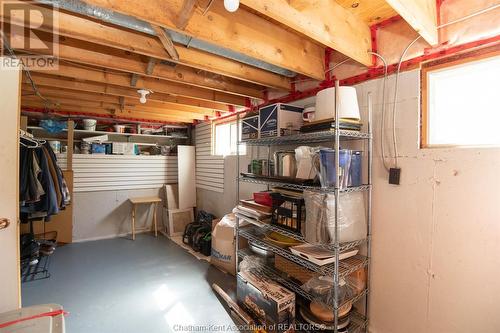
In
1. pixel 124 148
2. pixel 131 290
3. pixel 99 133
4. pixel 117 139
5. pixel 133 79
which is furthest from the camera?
pixel 117 139

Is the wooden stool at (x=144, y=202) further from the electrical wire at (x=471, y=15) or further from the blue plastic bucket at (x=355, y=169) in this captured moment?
the electrical wire at (x=471, y=15)

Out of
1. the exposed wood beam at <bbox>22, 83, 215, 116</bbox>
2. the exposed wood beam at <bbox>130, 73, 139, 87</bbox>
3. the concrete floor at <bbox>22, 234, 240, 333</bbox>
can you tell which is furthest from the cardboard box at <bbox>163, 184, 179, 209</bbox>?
the exposed wood beam at <bbox>130, 73, 139, 87</bbox>

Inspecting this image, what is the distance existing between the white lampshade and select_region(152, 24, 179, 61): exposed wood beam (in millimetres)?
1110

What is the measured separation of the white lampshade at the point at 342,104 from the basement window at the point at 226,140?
1.79 meters

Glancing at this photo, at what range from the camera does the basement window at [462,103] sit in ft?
4.59

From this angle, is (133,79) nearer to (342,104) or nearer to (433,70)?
(342,104)

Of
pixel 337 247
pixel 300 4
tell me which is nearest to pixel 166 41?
pixel 300 4

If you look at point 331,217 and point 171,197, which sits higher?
point 331,217

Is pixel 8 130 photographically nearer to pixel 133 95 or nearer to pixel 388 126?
pixel 133 95

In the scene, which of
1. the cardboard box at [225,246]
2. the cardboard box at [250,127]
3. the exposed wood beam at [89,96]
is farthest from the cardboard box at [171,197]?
the cardboard box at [250,127]

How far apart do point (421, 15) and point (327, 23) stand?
0.51m

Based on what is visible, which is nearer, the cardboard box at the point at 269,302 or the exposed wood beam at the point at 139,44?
the exposed wood beam at the point at 139,44

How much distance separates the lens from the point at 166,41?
5.11ft

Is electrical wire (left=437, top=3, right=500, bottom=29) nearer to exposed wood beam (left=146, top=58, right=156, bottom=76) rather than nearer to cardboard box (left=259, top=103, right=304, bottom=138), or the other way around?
cardboard box (left=259, top=103, right=304, bottom=138)
